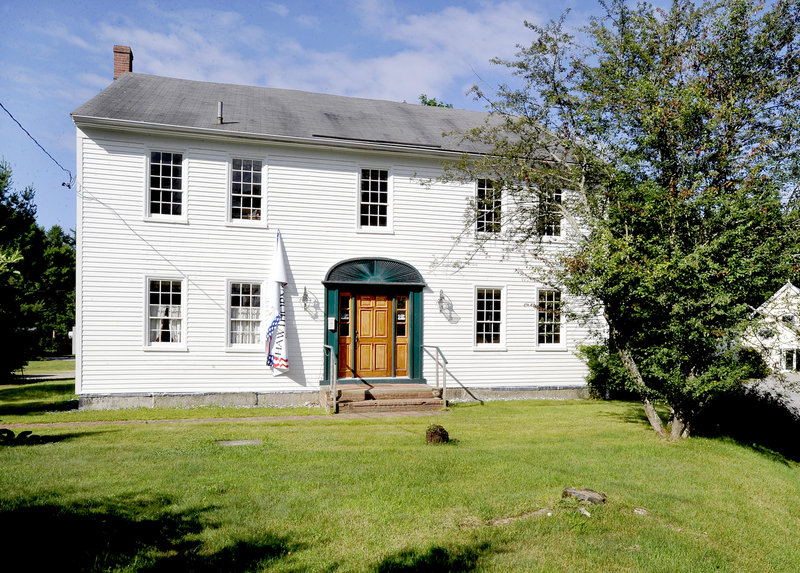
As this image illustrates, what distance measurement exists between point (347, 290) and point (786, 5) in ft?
34.5

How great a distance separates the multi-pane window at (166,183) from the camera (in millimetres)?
14031

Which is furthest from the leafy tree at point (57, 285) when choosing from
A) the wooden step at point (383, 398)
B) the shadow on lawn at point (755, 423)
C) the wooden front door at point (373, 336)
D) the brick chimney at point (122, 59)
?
the shadow on lawn at point (755, 423)

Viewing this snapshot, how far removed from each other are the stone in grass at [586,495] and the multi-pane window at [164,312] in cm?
1012

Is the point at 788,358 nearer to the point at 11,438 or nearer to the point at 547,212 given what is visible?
the point at 547,212

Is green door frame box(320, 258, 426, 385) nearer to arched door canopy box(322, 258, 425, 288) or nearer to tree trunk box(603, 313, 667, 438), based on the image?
arched door canopy box(322, 258, 425, 288)

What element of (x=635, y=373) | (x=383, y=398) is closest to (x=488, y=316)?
(x=383, y=398)

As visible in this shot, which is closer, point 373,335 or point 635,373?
point 635,373

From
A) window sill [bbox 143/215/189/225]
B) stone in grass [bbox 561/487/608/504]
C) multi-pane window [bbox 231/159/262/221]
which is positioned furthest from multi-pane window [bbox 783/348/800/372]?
window sill [bbox 143/215/189/225]

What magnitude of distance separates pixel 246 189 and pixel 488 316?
714cm

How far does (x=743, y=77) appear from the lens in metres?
10.6

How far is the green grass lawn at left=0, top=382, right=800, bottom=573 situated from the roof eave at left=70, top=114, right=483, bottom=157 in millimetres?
6759

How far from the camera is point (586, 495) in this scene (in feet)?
22.1

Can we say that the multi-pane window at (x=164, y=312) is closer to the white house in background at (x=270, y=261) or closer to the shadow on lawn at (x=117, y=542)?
the white house in background at (x=270, y=261)

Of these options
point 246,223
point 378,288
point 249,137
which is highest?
point 249,137
